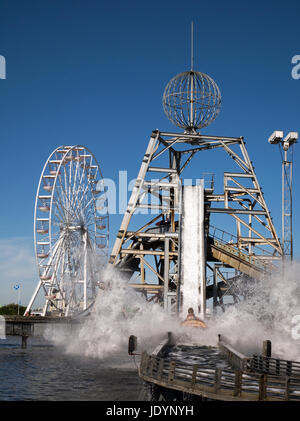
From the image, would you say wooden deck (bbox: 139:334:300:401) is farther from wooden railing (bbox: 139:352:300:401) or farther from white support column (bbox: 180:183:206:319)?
white support column (bbox: 180:183:206:319)

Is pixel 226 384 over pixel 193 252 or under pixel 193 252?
under

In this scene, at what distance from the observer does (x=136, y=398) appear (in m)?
20.2

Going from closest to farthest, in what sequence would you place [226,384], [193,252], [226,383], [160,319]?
[226,384], [226,383], [160,319], [193,252]

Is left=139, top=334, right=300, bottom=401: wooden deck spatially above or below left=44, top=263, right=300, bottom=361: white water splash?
above

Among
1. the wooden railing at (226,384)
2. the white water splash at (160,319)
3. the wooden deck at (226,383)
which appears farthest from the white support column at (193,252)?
the wooden railing at (226,384)

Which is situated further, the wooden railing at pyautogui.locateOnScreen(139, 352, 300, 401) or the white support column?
the white support column

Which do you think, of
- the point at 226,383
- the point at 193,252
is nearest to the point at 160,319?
the point at 193,252

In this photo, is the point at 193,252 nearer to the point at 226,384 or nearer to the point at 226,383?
the point at 226,383

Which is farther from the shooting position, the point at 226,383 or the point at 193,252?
the point at 193,252

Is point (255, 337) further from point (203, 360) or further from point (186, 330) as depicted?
point (203, 360)

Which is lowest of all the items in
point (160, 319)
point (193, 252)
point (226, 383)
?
point (160, 319)

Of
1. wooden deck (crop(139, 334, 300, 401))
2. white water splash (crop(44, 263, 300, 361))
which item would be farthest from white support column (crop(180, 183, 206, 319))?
wooden deck (crop(139, 334, 300, 401))

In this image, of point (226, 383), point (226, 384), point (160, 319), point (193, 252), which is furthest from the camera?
point (193, 252)

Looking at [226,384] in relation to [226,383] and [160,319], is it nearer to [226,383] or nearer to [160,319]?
[226,383]
